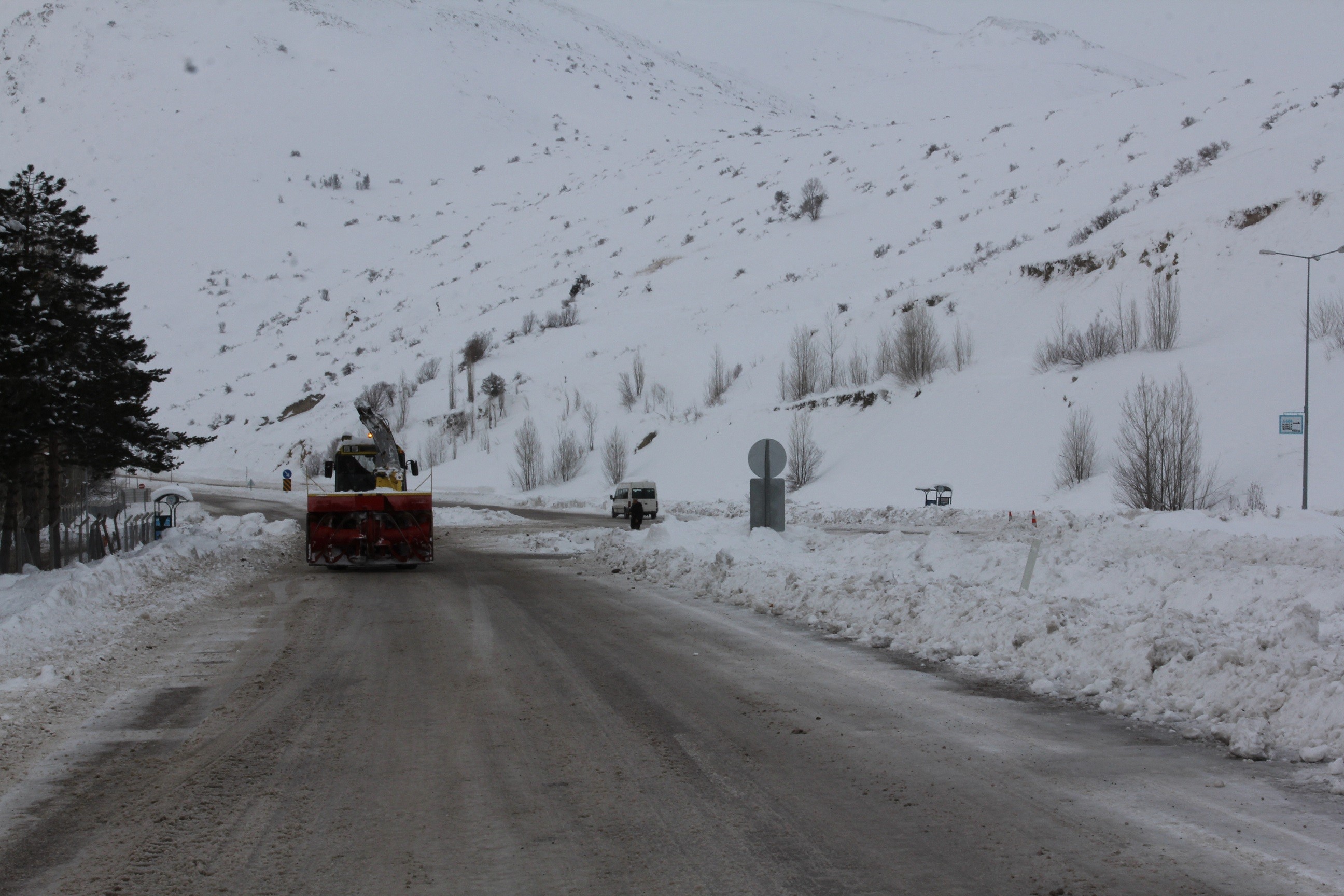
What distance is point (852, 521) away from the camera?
35.3 metres

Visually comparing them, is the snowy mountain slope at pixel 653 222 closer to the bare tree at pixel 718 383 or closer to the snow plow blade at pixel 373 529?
the bare tree at pixel 718 383

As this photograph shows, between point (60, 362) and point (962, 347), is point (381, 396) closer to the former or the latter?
point (962, 347)

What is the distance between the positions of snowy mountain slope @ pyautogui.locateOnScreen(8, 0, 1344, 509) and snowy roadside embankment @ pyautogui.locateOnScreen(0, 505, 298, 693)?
998 inches

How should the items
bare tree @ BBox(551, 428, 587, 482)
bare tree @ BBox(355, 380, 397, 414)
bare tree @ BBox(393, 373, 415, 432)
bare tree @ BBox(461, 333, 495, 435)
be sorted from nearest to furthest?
bare tree @ BBox(551, 428, 587, 482) → bare tree @ BBox(461, 333, 495, 435) → bare tree @ BBox(393, 373, 415, 432) → bare tree @ BBox(355, 380, 397, 414)

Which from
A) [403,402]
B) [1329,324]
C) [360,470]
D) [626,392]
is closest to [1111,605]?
[360,470]

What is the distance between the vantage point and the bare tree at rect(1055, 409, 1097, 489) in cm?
3506

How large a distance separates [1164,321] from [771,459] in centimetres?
2585

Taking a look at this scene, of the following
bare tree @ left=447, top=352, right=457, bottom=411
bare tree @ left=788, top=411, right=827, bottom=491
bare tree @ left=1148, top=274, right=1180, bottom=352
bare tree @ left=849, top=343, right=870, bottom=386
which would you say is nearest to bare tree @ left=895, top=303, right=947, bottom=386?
bare tree @ left=849, top=343, right=870, bottom=386

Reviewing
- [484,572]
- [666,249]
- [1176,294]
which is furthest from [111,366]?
[666,249]

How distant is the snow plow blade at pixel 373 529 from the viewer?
21.4m

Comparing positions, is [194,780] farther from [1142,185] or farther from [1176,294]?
[1142,185]

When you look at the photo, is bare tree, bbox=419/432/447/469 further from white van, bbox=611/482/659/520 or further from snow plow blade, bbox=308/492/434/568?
snow plow blade, bbox=308/492/434/568

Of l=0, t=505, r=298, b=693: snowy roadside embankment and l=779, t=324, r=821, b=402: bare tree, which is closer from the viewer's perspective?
l=0, t=505, r=298, b=693: snowy roadside embankment

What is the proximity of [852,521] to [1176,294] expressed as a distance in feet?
57.1
